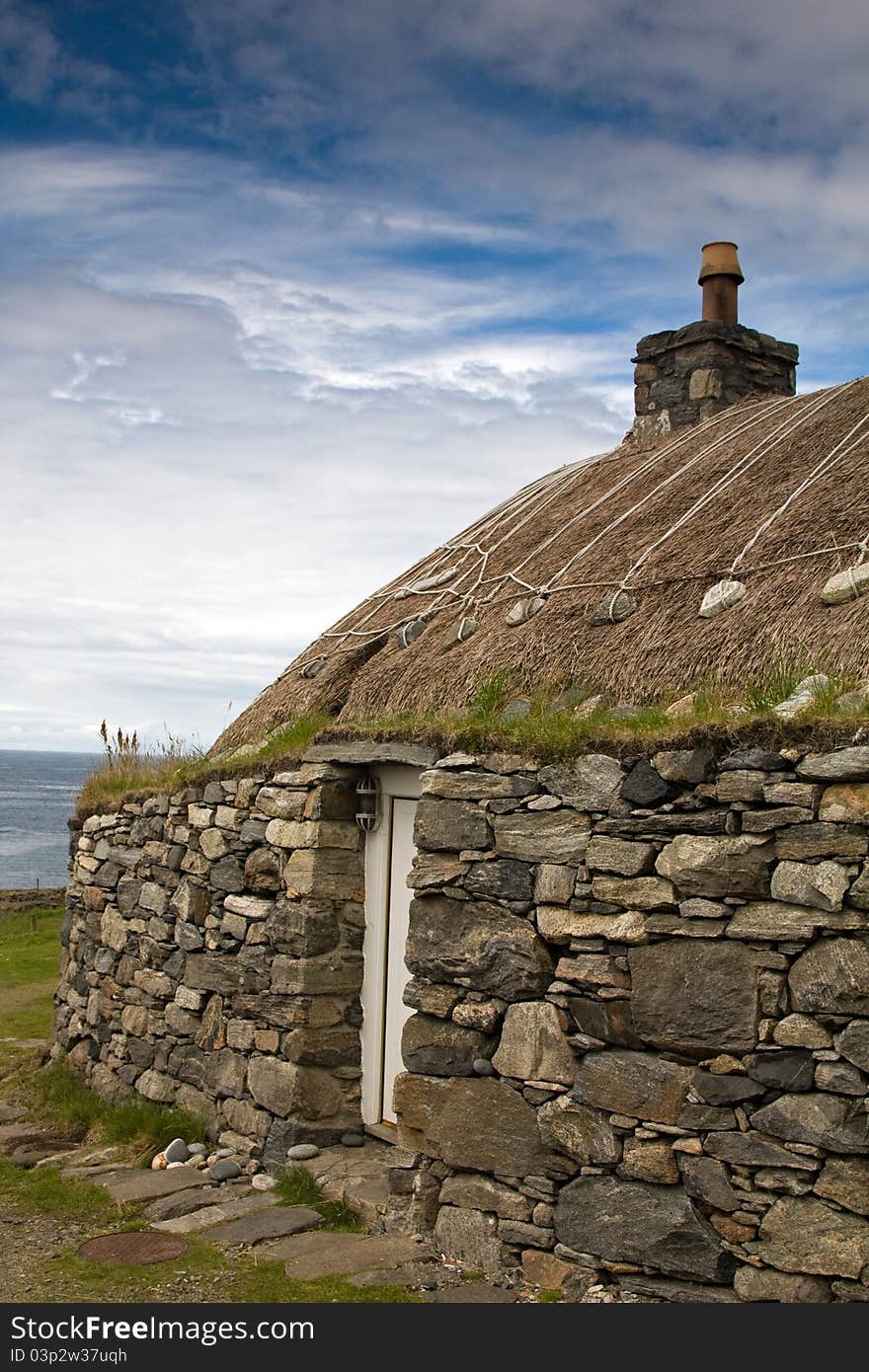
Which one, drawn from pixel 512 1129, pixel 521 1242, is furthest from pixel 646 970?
pixel 521 1242

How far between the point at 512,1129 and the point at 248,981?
2463 mm

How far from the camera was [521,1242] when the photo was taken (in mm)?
5348

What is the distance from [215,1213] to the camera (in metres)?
6.41

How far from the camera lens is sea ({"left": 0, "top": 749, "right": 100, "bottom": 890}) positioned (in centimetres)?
3684

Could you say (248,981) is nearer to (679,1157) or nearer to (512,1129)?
(512,1129)

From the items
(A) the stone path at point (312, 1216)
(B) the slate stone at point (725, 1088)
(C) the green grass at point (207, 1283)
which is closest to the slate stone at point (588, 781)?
(B) the slate stone at point (725, 1088)

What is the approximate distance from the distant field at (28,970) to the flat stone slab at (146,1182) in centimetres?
468

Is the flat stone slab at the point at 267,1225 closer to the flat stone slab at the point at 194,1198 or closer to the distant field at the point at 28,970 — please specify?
the flat stone slab at the point at 194,1198

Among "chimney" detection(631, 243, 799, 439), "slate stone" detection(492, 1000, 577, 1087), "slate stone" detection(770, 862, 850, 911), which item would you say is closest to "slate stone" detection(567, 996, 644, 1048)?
"slate stone" detection(492, 1000, 577, 1087)

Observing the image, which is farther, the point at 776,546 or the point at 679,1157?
the point at 776,546

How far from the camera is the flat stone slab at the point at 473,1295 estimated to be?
5086mm

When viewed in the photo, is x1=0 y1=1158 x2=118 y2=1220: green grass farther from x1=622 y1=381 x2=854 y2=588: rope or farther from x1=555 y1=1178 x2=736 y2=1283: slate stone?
x1=622 y1=381 x2=854 y2=588: rope

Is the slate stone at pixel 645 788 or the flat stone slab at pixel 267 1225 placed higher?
the slate stone at pixel 645 788

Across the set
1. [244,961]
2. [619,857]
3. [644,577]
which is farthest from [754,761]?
[244,961]
